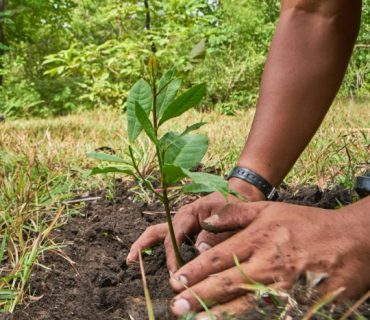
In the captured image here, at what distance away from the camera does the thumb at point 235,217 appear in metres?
1.13

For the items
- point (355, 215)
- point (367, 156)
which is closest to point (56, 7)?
point (367, 156)

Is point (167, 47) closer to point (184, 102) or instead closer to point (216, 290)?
point (184, 102)

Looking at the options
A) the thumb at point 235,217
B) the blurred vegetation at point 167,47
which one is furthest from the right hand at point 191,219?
the blurred vegetation at point 167,47

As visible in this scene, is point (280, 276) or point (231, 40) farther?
point (231, 40)

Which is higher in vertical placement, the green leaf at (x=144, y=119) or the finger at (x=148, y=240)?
the green leaf at (x=144, y=119)

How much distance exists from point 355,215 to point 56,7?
22.9 ft

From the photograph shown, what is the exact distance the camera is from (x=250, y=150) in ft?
4.91

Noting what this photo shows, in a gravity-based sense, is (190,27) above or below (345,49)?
below

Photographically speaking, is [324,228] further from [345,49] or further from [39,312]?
[345,49]

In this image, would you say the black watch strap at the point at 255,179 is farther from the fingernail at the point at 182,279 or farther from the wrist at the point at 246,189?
the fingernail at the point at 182,279

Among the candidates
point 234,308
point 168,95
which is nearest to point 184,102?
point 168,95

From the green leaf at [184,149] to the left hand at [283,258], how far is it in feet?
0.60

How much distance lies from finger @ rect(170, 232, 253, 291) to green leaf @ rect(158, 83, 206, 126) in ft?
0.92

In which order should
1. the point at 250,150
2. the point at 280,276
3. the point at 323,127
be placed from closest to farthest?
the point at 280,276
the point at 250,150
the point at 323,127
